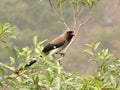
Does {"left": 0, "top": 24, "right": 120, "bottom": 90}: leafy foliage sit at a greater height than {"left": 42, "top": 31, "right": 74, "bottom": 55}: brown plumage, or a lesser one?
lesser

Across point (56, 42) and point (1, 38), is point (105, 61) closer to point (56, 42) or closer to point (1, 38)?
point (1, 38)

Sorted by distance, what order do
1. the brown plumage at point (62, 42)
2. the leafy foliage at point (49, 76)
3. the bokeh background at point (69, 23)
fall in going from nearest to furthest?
the leafy foliage at point (49, 76), the brown plumage at point (62, 42), the bokeh background at point (69, 23)

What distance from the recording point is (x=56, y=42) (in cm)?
412

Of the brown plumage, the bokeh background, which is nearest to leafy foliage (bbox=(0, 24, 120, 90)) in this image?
the brown plumage

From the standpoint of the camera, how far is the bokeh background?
84.9 feet

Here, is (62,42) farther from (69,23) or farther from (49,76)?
(69,23)

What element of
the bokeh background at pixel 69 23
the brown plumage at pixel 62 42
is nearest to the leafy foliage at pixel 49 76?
the brown plumage at pixel 62 42

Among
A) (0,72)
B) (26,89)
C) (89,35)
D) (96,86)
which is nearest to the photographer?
(26,89)

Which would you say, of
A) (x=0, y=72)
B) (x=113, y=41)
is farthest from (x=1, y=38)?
(x=113, y=41)

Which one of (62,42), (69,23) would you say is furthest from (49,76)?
(69,23)

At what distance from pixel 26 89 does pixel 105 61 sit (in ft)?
2.38

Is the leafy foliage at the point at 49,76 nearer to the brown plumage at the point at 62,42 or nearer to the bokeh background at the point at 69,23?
the brown plumage at the point at 62,42

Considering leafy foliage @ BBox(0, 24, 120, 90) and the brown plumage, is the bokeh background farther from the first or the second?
leafy foliage @ BBox(0, 24, 120, 90)

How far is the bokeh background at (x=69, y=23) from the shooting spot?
84.9 feet
